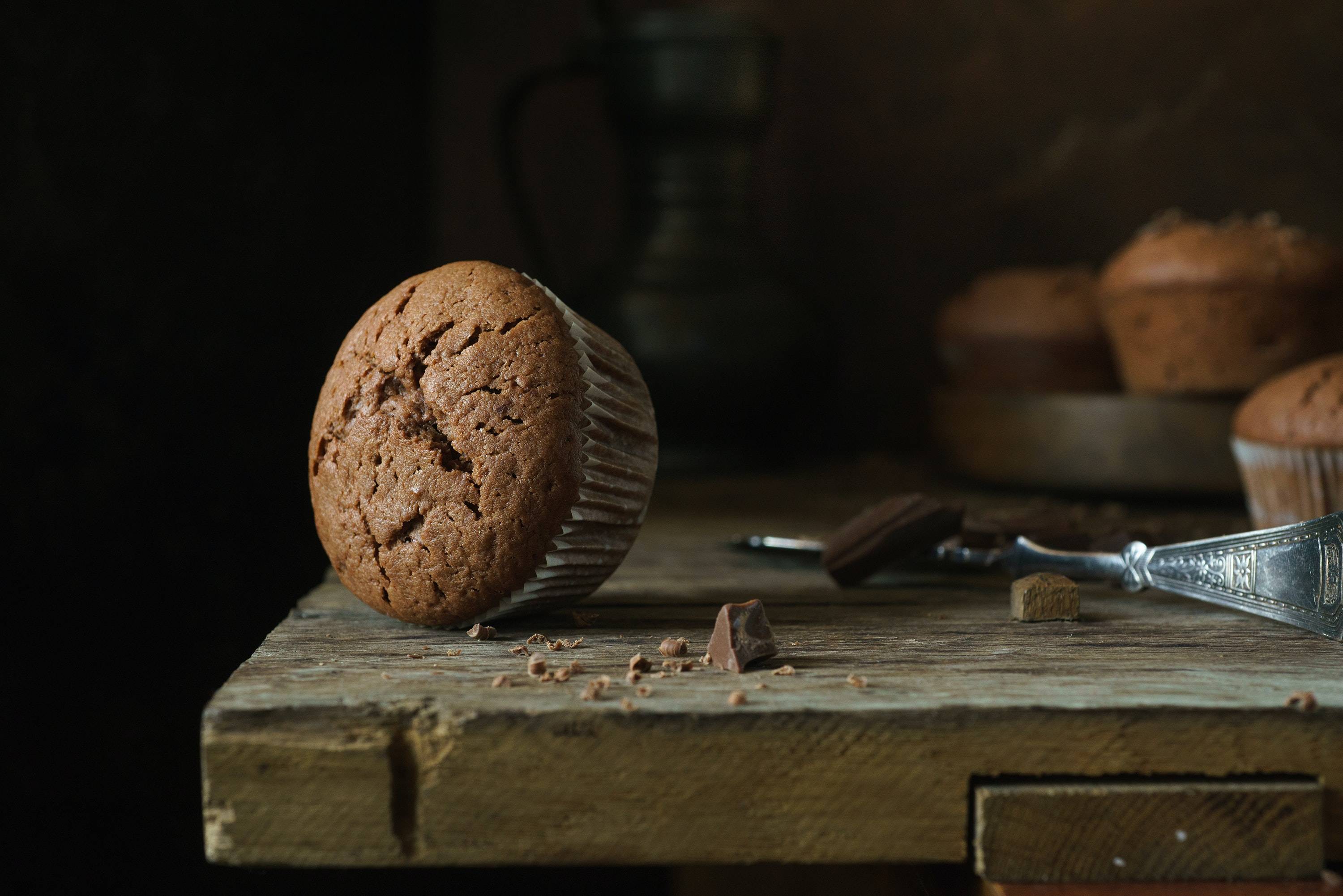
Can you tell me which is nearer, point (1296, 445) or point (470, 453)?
point (470, 453)

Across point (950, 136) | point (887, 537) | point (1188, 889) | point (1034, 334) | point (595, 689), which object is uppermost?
point (950, 136)

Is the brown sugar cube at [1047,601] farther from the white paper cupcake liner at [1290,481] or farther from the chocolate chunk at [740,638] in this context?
the white paper cupcake liner at [1290,481]

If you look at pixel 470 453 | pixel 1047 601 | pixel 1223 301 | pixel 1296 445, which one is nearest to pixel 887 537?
pixel 1047 601

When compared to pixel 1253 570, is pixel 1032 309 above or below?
above

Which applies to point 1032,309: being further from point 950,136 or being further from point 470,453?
point 470,453

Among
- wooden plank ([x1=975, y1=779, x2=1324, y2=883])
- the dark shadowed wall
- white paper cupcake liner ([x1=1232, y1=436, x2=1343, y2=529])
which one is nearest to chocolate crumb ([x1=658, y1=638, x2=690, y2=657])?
wooden plank ([x1=975, y1=779, x2=1324, y2=883])

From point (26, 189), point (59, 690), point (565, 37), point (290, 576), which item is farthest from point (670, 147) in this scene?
point (59, 690)

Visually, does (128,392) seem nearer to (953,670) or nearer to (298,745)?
(298,745)

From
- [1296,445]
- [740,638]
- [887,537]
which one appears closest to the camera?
[740,638]
